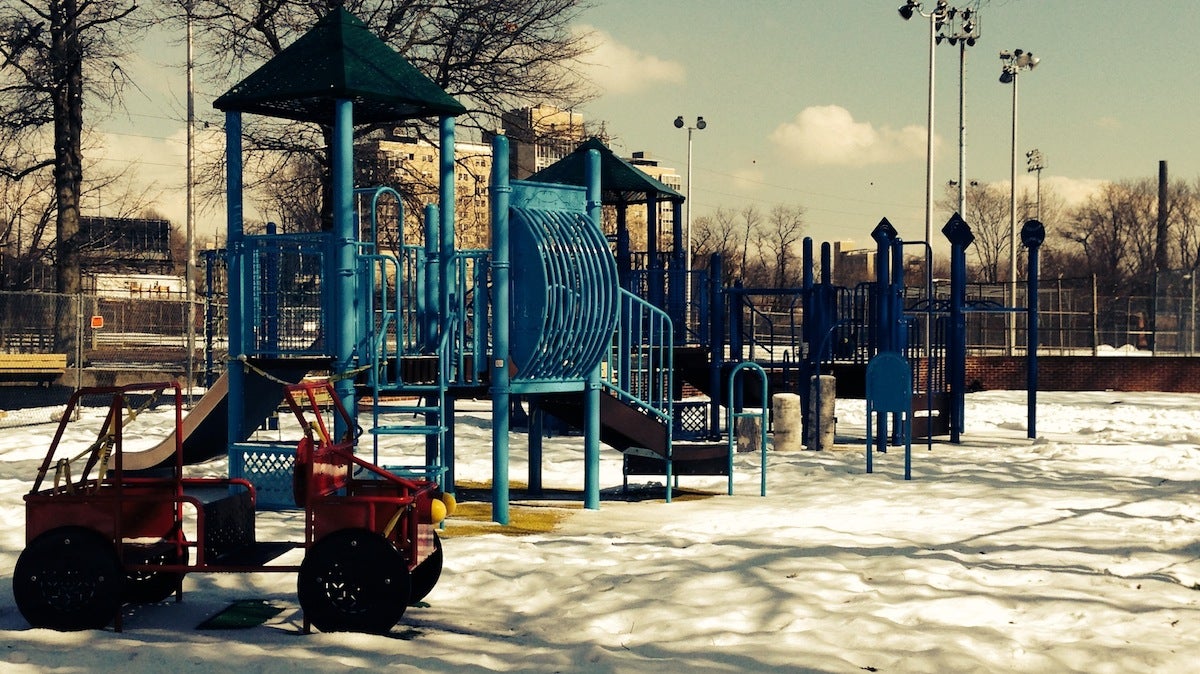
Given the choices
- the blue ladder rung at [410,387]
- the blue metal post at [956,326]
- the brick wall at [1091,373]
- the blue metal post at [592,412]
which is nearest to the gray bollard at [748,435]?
the blue metal post at [956,326]

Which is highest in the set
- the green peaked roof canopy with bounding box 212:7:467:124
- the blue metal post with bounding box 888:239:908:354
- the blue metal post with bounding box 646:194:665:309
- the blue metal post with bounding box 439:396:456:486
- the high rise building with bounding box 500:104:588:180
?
the high rise building with bounding box 500:104:588:180

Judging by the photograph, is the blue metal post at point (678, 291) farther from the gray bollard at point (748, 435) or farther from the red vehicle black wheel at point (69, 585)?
the red vehicle black wheel at point (69, 585)

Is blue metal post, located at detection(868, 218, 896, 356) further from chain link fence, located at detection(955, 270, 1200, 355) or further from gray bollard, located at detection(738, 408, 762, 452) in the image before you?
chain link fence, located at detection(955, 270, 1200, 355)

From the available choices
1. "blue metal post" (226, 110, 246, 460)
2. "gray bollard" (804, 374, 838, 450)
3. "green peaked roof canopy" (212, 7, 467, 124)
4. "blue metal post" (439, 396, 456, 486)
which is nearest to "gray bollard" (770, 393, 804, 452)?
"gray bollard" (804, 374, 838, 450)

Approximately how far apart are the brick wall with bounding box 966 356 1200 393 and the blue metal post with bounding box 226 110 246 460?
24.8 m

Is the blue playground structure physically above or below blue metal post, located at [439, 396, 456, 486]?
above

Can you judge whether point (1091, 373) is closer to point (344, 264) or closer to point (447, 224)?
point (447, 224)

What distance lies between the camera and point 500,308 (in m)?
11.5

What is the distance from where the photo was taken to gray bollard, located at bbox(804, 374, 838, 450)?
17.9 metres

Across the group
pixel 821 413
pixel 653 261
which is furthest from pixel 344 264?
pixel 653 261

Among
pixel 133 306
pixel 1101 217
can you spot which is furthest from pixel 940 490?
pixel 1101 217

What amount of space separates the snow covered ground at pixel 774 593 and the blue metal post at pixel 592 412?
30 centimetres

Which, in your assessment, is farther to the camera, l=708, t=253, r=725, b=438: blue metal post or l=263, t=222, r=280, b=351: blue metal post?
l=708, t=253, r=725, b=438: blue metal post

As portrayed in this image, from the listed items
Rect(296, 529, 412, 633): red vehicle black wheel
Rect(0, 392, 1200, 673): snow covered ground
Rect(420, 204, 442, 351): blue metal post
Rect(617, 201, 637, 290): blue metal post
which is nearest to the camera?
Rect(0, 392, 1200, 673): snow covered ground
